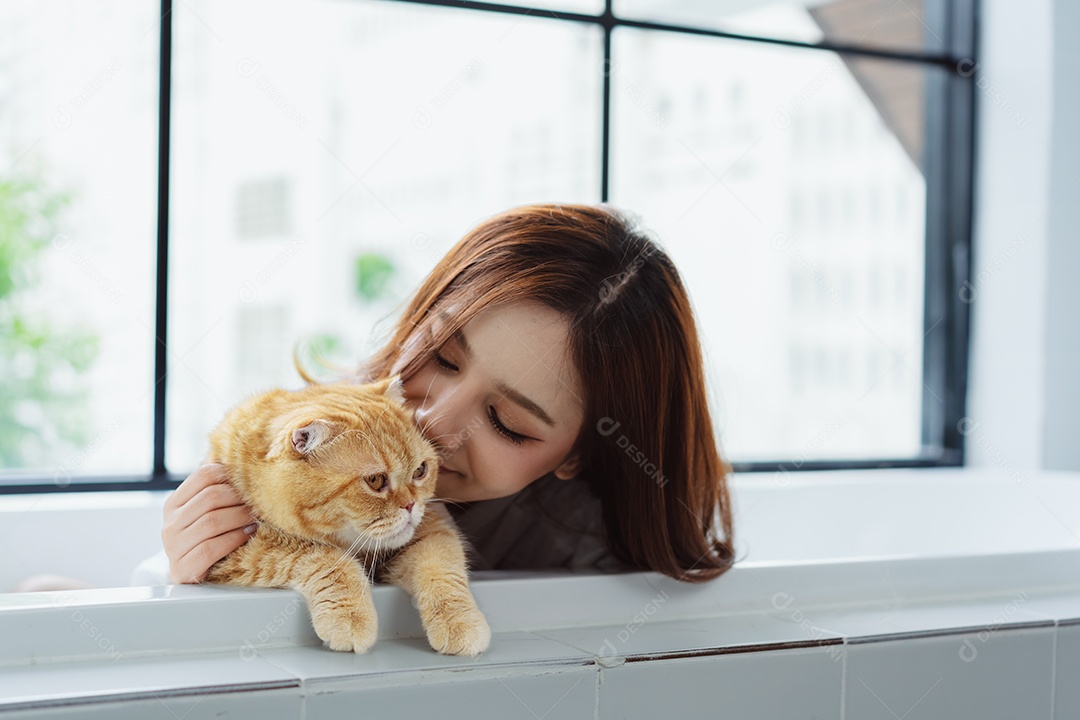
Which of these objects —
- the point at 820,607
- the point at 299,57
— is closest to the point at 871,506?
the point at 820,607

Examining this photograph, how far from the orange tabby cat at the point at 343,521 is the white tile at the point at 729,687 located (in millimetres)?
170

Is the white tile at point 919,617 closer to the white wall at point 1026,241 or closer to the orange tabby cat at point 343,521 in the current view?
the orange tabby cat at point 343,521

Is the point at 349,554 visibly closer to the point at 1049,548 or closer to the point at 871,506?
the point at 1049,548

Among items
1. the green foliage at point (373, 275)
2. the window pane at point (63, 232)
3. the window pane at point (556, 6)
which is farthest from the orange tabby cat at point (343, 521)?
the green foliage at point (373, 275)

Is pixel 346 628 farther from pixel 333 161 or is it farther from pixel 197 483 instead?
pixel 333 161

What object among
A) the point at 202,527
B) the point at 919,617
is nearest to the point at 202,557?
the point at 202,527

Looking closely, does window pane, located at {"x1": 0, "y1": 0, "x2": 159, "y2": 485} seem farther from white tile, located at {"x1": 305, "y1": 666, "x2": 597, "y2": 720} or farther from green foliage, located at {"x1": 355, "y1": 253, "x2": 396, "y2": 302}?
white tile, located at {"x1": 305, "y1": 666, "x2": 597, "y2": 720}

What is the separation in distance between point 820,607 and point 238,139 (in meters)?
8.69

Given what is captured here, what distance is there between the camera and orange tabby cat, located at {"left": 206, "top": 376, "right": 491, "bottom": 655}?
97 centimetres

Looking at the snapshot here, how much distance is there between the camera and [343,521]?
1.03m

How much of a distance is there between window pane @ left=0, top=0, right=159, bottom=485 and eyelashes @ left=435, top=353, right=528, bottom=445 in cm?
461

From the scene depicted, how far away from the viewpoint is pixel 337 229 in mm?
9117

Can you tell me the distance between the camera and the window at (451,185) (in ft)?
8.79

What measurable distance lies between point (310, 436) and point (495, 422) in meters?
Result: 0.37
